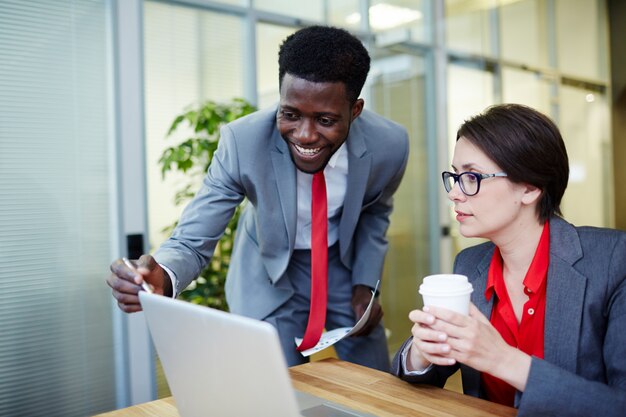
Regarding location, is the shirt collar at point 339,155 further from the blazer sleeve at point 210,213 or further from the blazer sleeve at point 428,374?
the blazer sleeve at point 428,374

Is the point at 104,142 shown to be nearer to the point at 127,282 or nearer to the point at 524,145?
the point at 127,282

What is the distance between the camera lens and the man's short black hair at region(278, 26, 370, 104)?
1684mm

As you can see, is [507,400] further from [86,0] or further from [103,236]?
[86,0]

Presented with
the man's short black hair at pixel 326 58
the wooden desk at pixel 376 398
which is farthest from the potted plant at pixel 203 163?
the wooden desk at pixel 376 398

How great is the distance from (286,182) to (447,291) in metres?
1.02

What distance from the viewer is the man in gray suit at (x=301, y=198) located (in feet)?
5.61

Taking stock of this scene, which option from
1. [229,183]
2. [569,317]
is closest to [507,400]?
[569,317]

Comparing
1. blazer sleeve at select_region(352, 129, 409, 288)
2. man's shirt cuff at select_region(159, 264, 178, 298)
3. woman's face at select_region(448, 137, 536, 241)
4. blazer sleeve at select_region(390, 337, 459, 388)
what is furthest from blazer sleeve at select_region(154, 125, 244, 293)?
woman's face at select_region(448, 137, 536, 241)

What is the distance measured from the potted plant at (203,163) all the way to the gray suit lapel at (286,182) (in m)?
1.28

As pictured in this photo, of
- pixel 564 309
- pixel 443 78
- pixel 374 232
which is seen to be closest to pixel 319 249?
pixel 374 232

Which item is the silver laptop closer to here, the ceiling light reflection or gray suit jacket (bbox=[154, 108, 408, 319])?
gray suit jacket (bbox=[154, 108, 408, 319])

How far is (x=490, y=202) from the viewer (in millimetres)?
1488

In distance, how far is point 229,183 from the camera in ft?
6.42

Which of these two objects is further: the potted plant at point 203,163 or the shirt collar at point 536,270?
the potted plant at point 203,163
